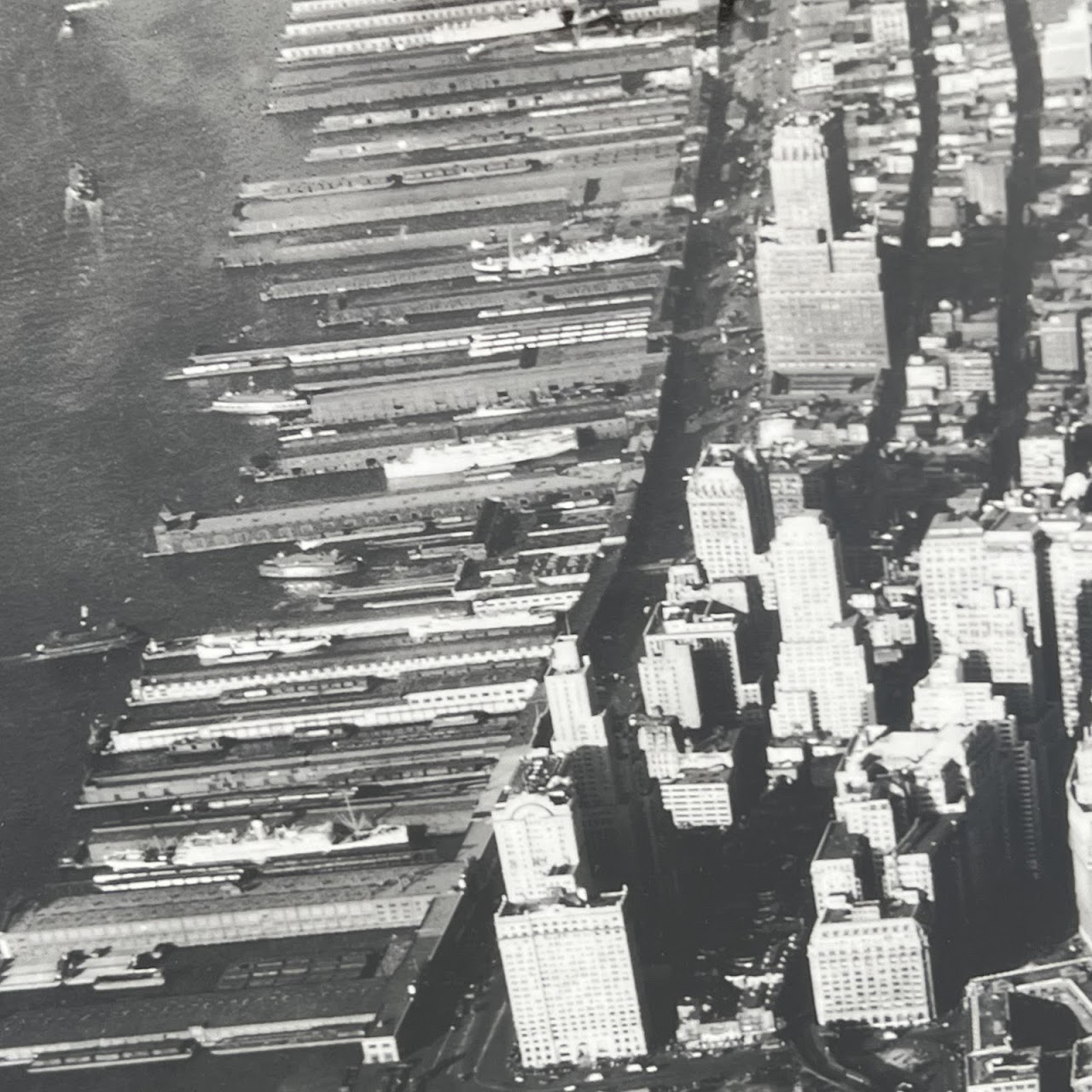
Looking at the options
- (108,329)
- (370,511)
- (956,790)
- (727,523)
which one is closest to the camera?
(956,790)

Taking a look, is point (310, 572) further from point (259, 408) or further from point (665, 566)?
point (259, 408)

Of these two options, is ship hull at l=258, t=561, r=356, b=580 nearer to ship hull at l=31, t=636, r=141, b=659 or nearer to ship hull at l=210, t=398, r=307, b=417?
ship hull at l=31, t=636, r=141, b=659

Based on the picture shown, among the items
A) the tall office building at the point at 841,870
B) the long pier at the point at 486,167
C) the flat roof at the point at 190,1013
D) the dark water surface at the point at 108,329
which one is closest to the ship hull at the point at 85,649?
the dark water surface at the point at 108,329

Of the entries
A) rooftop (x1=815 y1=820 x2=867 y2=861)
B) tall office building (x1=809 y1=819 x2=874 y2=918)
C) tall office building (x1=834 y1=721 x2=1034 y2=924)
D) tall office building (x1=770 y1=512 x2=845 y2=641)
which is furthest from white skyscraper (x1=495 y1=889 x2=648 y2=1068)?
tall office building (x1=770 y1=512 x2=845 y2=641)

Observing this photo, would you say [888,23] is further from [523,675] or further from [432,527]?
[523,675]

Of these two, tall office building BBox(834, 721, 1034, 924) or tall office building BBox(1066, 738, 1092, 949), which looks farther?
tall office building BBox(834, 721, 1034, 924)

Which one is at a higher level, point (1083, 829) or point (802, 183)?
point (802, 183)

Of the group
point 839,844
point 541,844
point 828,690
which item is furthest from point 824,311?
point 541,844

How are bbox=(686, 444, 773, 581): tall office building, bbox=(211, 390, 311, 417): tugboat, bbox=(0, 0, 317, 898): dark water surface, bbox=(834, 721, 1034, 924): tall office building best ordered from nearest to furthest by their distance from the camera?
bbox=(834, 721, 1034, 924): tall office building
bbox=(686, 444, 773, 581): tall office building
bbox=(0, 0, 317, 898): dark water surface
bbox=(211, 390, 311, 417): tugboat
